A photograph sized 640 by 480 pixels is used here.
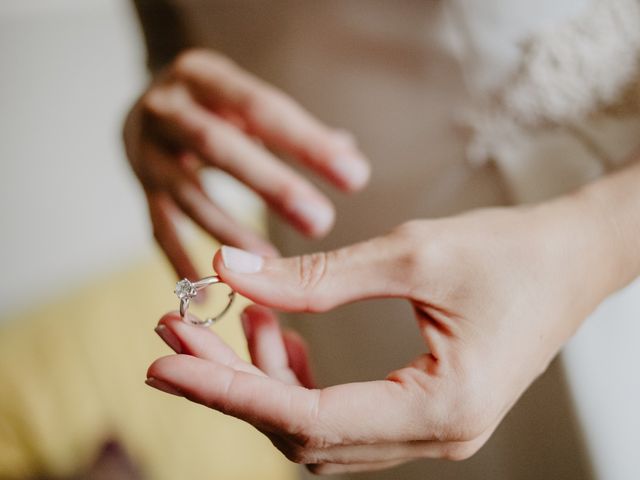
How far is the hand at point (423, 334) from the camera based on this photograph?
0.28 m

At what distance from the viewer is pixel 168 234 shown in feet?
1.70

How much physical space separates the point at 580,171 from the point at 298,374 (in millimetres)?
272

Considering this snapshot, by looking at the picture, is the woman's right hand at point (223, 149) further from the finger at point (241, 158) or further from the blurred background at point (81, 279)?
the blurred background at point (81, 279)

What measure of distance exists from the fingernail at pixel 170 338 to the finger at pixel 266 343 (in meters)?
0.05

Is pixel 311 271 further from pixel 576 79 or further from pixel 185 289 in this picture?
pixel 576 79

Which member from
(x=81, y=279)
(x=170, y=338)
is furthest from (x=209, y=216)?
(x=81, y=279)

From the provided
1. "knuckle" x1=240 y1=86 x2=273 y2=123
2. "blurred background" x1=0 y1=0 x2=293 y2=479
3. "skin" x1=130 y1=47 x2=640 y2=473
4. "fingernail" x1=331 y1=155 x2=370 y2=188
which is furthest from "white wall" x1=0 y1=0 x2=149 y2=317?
"skin" x1=130 y1=47 x2=640 y2=473

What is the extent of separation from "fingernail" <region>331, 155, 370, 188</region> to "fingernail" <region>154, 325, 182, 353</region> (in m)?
0.19

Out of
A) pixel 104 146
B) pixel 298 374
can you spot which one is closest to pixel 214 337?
pixel 298 374

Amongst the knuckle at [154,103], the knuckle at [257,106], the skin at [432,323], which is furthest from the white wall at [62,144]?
the skin at [432,323]

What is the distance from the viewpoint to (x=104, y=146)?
1213mm

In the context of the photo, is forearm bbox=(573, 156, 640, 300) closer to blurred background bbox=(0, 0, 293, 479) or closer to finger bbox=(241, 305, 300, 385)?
finger bbox=(241, 305, 300, 385)

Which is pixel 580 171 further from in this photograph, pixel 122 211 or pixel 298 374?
pixel 122 211

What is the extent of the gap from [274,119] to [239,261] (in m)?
0.21
